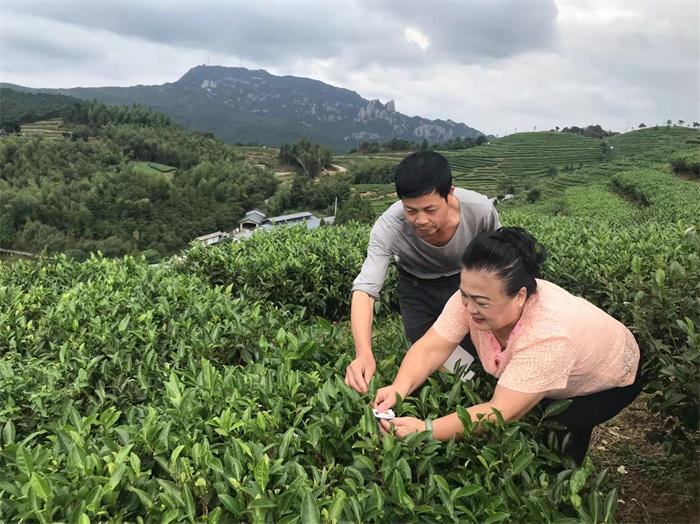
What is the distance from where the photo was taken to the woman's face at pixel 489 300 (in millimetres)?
1666

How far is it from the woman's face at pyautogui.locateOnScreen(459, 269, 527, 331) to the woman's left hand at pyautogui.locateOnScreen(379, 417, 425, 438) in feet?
1.35

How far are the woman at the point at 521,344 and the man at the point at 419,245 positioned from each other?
33 centimetres

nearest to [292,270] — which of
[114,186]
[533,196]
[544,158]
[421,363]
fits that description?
[421,363]

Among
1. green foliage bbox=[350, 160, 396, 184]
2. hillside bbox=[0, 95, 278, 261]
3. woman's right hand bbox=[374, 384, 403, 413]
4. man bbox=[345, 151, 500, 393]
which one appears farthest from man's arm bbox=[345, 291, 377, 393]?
green foliage bbox=[350, 160, 396, 184]

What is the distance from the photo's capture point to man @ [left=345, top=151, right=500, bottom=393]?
2143 mm

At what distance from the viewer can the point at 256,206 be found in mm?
67438

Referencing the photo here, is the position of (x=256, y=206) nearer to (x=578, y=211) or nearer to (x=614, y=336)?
(x=578, y=211)

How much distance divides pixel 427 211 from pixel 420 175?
184 mm

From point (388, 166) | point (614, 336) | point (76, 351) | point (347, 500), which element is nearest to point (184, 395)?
point (347, 500)

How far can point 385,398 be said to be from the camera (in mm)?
A: 1822

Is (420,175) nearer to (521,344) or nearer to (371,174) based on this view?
(521,344)

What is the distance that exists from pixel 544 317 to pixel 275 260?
3395 millimetres

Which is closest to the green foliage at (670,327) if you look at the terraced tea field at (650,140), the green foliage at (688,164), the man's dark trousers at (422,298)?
the man's dark trousers at (422,298)

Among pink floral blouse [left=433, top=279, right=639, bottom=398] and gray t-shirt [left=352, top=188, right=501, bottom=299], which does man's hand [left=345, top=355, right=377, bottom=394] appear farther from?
gray t-shirt [left=352, top=188, right=501, bottom=299]
